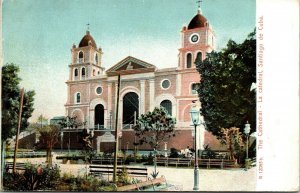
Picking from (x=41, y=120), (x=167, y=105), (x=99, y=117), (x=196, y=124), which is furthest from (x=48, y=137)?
(x=196, y=124)

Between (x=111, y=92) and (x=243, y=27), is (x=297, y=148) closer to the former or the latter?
(x=243, y=27)

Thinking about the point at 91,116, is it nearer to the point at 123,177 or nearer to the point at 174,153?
the point at 123,177

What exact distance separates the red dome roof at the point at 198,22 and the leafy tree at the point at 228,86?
1.31 feet

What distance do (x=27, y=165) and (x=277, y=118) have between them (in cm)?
322

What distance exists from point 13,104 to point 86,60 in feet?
3.65

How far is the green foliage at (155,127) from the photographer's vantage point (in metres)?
5.57

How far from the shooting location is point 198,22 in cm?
544

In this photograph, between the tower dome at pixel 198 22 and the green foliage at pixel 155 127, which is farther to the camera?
the green foliage at pixel 155 127

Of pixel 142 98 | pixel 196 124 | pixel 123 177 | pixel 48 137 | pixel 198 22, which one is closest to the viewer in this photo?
pixel 196 124

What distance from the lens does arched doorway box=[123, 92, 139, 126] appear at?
222 inches

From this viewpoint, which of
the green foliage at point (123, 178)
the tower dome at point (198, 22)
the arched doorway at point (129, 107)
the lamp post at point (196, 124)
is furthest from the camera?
the arched doorway at point (129, 107)

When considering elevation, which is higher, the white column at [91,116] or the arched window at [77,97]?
the arched window at [77,97]

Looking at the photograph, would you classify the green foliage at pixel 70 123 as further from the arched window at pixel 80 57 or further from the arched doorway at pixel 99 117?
the arched window at pixel 80 57

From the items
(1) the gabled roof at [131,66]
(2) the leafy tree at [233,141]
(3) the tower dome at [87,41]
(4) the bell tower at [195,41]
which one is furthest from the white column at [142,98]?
(2) the leafy tree at [233,141]
